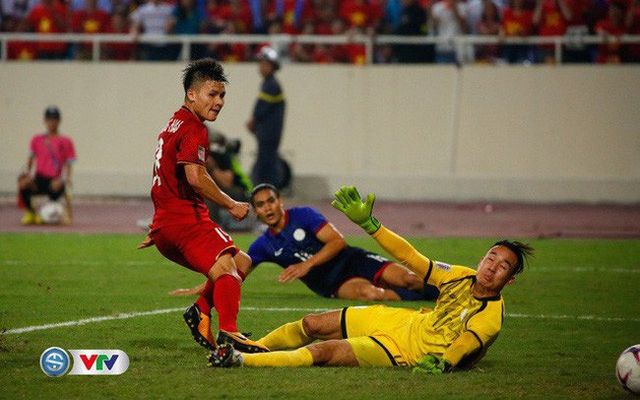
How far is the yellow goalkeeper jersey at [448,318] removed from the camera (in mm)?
8602

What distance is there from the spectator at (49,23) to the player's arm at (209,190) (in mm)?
16330

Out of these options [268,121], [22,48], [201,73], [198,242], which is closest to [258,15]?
[268,121]

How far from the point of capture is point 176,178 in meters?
9.22

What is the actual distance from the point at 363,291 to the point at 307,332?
3.38 m

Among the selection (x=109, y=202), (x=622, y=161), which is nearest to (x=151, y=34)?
(x=109, y=202)

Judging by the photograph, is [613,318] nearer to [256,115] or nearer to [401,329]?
[401,329]

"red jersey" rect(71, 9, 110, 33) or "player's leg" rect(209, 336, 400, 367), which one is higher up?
"red jersey" rect(71, 9, 110, 33)

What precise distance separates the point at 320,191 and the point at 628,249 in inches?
320

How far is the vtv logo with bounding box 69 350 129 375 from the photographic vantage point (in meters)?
8.24

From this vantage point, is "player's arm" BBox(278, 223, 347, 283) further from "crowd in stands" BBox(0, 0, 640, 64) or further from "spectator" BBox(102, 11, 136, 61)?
"spectator" BBox(102, 11, 136, 61)

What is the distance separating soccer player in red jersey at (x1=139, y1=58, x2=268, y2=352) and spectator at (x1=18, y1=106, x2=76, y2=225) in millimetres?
11756

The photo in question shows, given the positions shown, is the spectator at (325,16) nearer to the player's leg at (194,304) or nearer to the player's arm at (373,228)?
the player's leg at (194,304)

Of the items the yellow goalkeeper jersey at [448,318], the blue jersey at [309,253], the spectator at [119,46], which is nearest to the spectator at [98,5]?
the spectator at [119,46]

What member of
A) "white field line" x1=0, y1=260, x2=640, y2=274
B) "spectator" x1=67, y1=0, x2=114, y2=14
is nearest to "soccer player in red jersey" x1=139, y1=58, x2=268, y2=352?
"white field line" x1=0, y1=260, x2=640, y2=274
